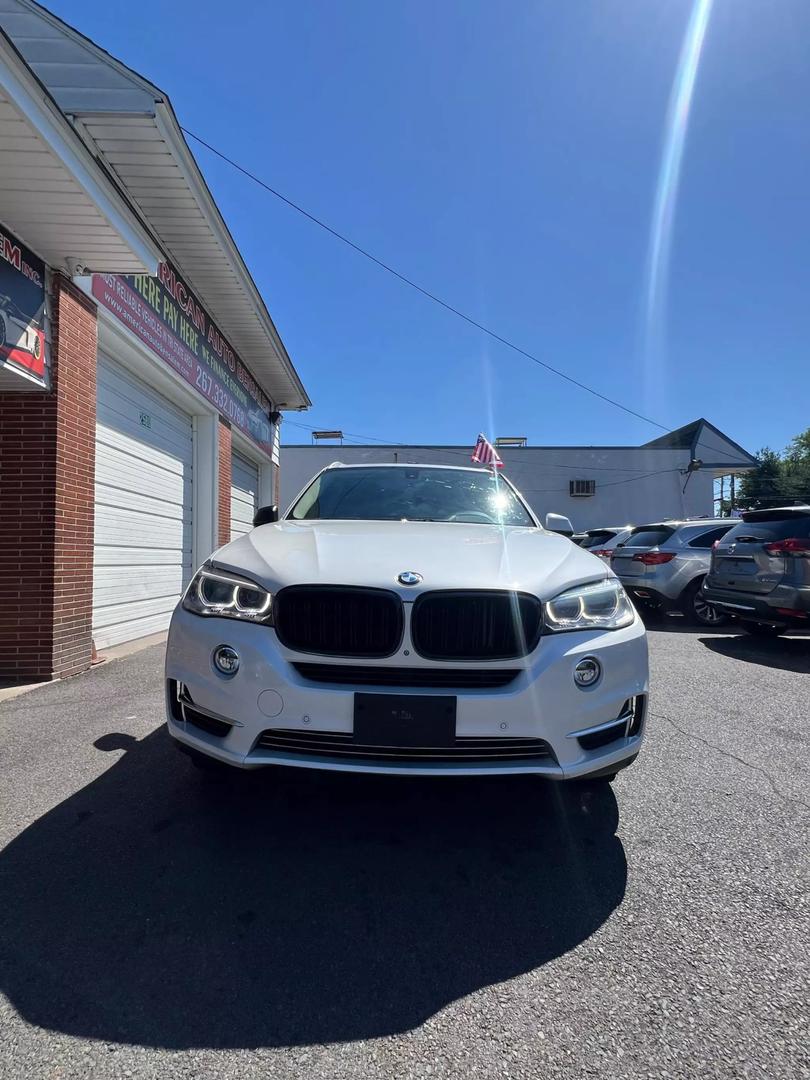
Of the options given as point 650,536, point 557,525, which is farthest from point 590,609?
point 650,536

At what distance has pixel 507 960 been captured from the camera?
65.9 inches

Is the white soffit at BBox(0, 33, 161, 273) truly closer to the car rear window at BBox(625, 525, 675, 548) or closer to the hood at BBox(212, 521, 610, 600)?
the hood at BBox(212, 521, 610, 600)

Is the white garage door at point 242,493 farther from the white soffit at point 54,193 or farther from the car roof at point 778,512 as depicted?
the car roof at point 778,512

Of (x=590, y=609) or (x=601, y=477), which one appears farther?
(x=601, y=477)

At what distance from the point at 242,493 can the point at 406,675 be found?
33.9 ft

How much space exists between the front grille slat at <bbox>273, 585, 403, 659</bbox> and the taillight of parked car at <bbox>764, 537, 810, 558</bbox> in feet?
18.7

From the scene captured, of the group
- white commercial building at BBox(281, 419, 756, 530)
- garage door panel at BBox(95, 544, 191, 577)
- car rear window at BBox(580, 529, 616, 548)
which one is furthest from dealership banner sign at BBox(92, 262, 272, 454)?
white commercial building at BBox(281, 419, 756, 530)

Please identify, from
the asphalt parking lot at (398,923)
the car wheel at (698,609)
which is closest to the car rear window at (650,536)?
the car wheel at (698,609)

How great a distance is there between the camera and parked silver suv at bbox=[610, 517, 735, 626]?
849cm

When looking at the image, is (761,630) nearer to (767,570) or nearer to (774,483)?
(767,570)

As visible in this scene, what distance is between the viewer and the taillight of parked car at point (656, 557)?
856 centimetres

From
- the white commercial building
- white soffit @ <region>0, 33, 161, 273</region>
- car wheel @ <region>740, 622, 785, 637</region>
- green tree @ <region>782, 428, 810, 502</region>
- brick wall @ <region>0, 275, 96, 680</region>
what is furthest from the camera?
green tree @ <region>782, 428, 810, 502</region>

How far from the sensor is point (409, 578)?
2.18 m

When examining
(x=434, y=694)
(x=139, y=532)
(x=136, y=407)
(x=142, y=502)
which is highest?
(x=136, y=407)
